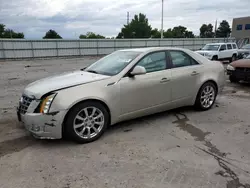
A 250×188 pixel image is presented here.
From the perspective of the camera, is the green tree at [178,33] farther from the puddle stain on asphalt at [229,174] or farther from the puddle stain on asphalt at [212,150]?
the puddle stain on asphalt at [229,174]

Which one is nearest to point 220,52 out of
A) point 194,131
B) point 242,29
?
point 194,131

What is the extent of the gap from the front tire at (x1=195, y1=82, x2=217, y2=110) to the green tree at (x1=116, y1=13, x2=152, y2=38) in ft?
233

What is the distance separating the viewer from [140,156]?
3219 millimetres

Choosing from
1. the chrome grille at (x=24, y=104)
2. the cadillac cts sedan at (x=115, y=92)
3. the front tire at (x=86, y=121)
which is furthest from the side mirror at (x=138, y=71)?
the chrome grille at (x=24, y=104)

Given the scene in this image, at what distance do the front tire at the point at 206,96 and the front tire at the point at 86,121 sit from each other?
2.36m

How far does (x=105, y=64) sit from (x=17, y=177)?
8.57 ft

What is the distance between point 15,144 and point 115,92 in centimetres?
182

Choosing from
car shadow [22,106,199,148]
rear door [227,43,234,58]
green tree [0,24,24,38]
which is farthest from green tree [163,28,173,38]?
car shadow [22,106,199,148]

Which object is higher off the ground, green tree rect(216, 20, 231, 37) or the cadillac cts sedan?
green tree rect(216, 20, 231, 37)

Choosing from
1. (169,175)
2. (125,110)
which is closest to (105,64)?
(125,110)

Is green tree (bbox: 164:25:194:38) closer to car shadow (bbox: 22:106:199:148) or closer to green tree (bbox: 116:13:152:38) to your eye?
green tree (bbox: 116:13:152:38)

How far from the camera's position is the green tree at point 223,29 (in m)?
93.4

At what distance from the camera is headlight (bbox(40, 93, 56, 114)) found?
3.29 meters

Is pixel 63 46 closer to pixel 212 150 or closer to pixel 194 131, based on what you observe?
pixel 194 131
